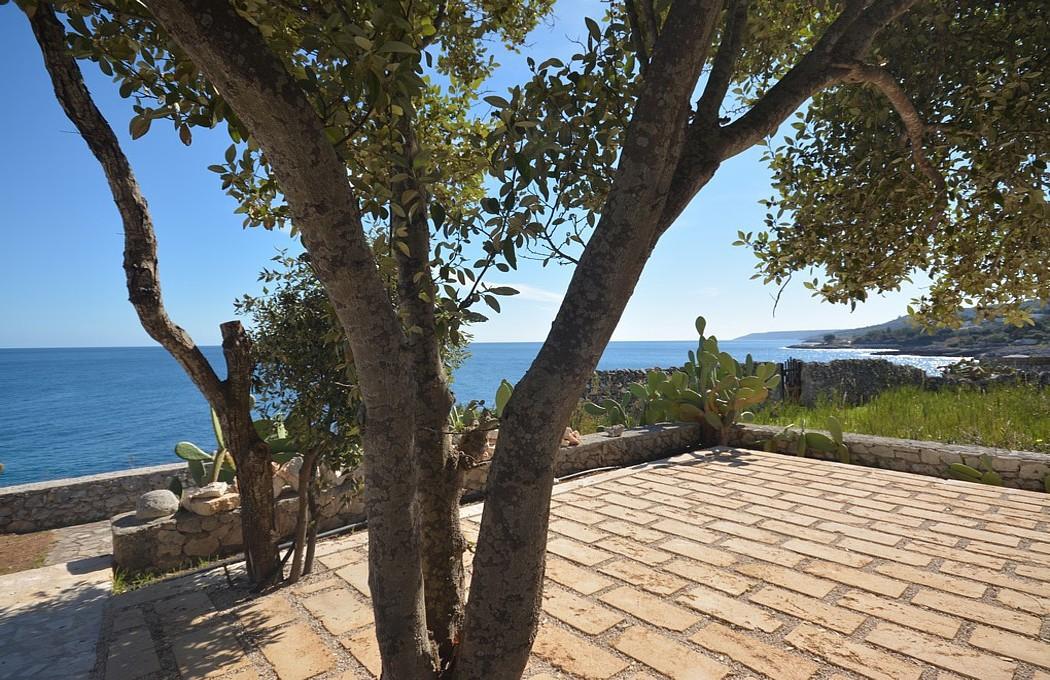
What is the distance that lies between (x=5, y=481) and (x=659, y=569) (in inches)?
1017

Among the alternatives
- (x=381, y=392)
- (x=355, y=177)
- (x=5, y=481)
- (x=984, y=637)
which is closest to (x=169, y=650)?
(x=381, y=392)

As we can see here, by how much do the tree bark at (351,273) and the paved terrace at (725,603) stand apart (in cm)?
112

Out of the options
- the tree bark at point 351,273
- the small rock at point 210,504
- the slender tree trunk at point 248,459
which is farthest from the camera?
the small rock at point 210,504

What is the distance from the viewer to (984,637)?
275 centimetres

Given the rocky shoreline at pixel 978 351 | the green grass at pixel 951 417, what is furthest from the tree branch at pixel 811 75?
the rocky shoreline at pixel 978 351

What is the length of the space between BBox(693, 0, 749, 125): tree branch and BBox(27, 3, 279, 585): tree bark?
2836 millimetres

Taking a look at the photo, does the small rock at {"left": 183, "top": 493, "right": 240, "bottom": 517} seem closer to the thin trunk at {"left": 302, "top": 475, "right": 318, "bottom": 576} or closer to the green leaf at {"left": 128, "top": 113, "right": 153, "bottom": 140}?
the thin trunk at {"left": 302, "top": 475, "right": 318, "bottom": 576}

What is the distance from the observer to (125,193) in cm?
A: 299

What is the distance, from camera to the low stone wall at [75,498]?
576 centimetres

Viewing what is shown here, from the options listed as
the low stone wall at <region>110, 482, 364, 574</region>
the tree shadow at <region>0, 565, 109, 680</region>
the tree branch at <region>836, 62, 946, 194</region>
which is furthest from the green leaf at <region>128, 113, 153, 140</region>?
the low stone wall at <region>110, 482, 364, 574</region>

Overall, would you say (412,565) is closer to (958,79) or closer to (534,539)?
(534,539)

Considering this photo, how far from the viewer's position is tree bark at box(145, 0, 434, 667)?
137 centimetres

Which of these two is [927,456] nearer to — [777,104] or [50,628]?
[777,104]

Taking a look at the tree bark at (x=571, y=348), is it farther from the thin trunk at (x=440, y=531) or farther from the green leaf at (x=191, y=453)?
the green leaf at (x=191, y=453)
